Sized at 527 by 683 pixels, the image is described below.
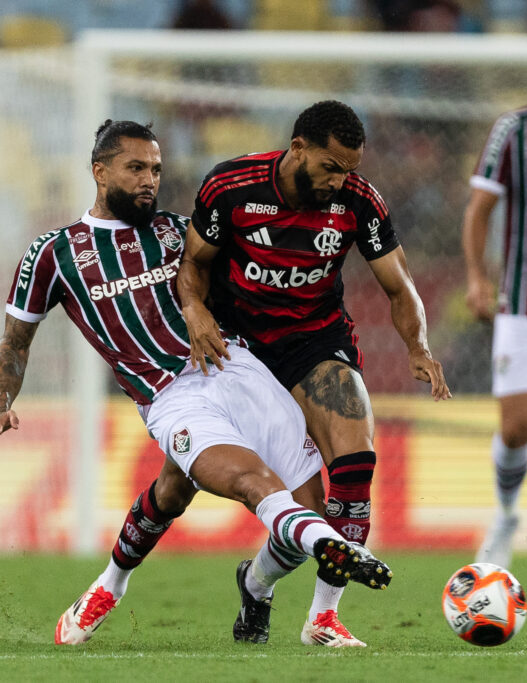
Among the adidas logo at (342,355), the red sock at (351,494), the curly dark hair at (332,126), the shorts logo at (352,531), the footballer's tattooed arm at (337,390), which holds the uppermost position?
the curly dark hair at (332,126)

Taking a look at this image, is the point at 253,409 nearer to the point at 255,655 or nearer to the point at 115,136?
the point at 255,655

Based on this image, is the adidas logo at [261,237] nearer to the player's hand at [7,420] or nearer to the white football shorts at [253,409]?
the white football shorts at [253,409]

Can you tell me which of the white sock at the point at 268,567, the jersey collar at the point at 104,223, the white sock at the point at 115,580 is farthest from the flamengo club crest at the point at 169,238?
the white sock at the point at 115,580

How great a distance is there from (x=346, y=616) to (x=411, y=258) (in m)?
3.89

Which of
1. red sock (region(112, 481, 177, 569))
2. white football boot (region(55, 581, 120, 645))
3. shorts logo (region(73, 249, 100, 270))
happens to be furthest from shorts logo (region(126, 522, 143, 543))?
shorts logo (region(73, 249, 100, 270))

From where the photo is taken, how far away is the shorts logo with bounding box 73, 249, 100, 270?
482cm

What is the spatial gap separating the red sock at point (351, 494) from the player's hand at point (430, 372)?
13.3 inches

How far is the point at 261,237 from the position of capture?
185 inches

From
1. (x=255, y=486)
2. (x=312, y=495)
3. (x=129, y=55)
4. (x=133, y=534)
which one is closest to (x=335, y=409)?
(x=312, y=495)

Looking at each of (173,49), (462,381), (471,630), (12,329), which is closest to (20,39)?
(173,49)

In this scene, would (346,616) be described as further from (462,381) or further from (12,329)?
(462,381)

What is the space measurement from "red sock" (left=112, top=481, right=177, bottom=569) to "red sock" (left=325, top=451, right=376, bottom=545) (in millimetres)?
825

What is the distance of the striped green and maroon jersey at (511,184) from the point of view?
15.7 ft

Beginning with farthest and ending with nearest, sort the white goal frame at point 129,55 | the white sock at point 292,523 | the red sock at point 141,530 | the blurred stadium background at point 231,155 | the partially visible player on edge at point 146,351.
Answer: the blurred stadium background at point 231,155 → the white goal frame at point 129,55 → the red sock at point 141,530 → the partially visible player on edge at point 146,351 → the white sock at point 292,523
